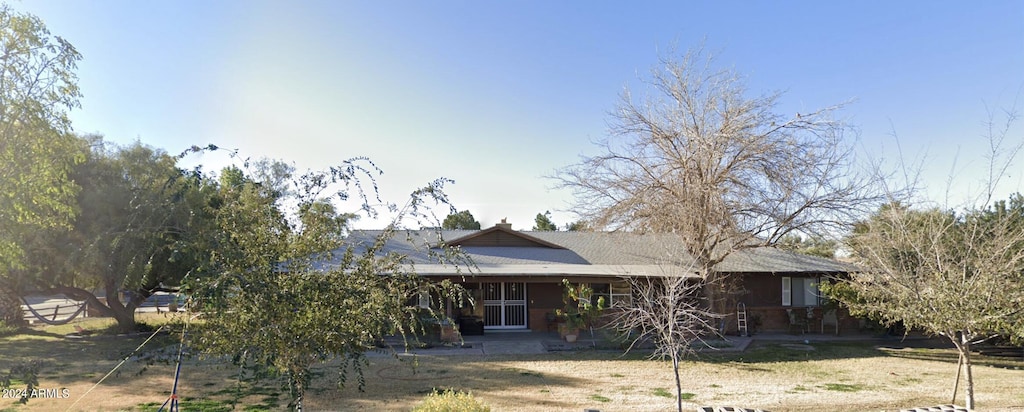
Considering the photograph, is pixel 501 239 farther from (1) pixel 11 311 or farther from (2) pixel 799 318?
(1) pixel 11 311

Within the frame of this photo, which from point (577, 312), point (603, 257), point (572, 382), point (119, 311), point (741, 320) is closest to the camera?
point (572, 382)

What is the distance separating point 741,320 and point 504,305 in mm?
8178

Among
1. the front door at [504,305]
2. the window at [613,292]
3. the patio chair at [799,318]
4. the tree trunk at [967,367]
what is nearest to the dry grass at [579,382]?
the tree trunk at [967,367]

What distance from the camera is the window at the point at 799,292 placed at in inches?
824

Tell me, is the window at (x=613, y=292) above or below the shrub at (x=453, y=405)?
above

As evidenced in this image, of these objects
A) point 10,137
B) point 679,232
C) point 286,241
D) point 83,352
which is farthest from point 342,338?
point 83,352

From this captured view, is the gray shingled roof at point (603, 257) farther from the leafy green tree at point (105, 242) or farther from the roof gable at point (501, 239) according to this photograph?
the leafy green tree at point (105, 242)

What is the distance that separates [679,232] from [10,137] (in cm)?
1551

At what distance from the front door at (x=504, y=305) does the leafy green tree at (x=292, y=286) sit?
1379 centimetres

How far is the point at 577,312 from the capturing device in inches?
695

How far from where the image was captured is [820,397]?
1055 cm

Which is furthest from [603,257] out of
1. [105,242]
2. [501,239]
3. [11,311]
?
[11,311]

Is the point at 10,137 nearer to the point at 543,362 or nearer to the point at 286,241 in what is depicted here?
the point at 286,241

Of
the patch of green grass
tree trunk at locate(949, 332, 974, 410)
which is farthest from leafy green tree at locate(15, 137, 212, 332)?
tree trunk at locate(949, 332, 974, 410)
